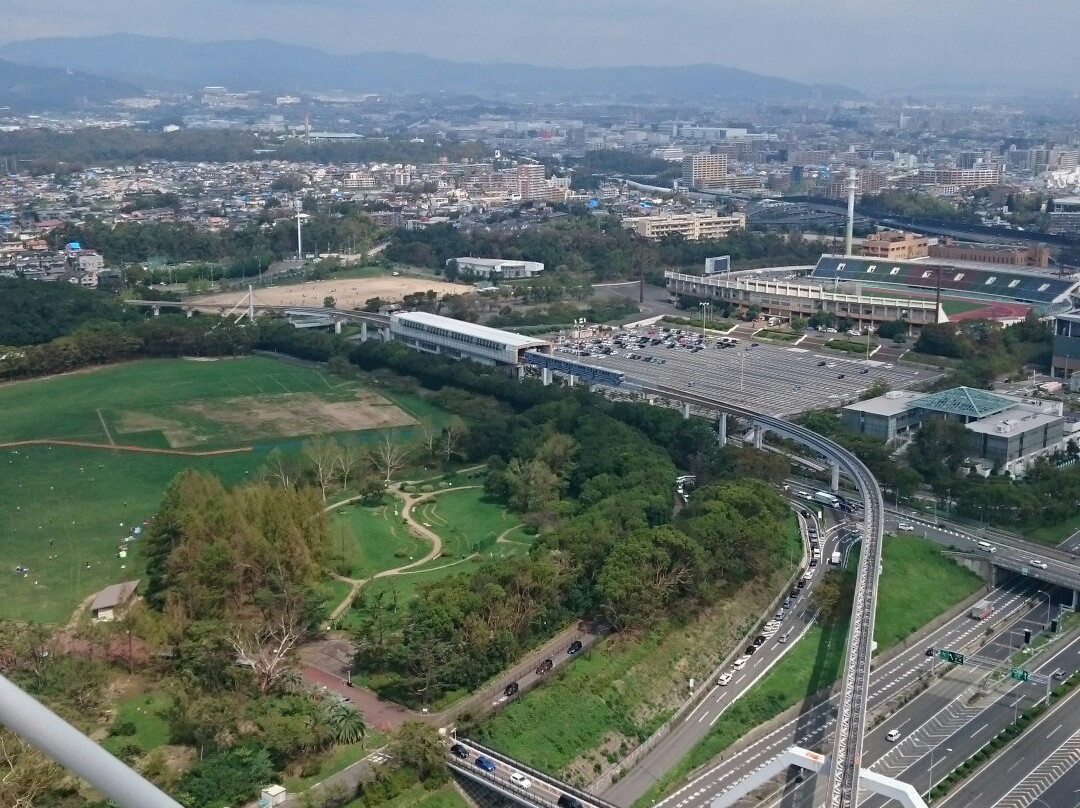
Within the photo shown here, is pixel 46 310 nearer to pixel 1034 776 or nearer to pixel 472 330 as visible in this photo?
pixel 472 330

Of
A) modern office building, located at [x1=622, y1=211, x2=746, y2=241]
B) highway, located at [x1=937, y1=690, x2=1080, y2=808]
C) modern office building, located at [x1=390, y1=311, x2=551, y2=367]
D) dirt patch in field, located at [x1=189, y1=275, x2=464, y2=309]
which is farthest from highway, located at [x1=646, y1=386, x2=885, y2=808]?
modern office building, located at [x1=622, y1=211, x2=746, y2=241]

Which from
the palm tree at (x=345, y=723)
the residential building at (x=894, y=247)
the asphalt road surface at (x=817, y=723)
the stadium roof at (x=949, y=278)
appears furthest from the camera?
the residential building at (x=894, y=247)

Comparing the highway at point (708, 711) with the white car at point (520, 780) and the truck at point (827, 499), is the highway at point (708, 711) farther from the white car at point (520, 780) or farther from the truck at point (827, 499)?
the truck at point (827, 499)

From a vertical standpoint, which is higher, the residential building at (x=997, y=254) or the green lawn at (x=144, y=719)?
the residential building at (x=997, y=254)

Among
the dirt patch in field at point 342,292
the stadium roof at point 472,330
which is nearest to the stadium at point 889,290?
the dirt patch in field at point 342,292

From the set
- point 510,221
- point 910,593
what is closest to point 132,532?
point 910,593

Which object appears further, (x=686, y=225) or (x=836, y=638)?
(x=686, y=225)

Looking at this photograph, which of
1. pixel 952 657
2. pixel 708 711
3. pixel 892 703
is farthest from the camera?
pixel 952 657

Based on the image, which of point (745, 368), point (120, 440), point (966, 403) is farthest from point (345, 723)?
point (745, 368)
